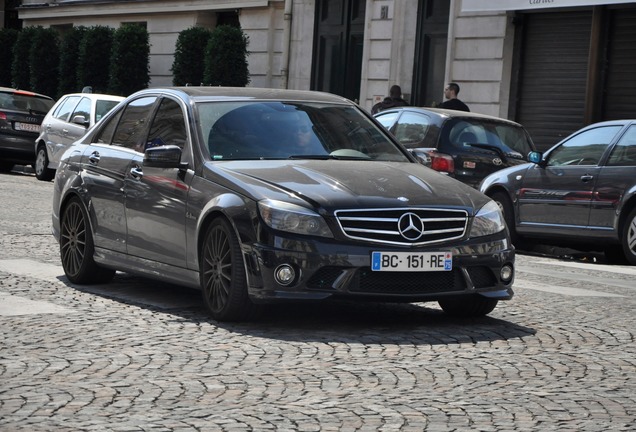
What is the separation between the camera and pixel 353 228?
26.0 ft

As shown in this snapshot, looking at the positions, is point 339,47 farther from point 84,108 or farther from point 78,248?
point 78,248

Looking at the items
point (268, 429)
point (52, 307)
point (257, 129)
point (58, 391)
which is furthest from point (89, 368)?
point (257, 129)

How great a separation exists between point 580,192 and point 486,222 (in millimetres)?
7303

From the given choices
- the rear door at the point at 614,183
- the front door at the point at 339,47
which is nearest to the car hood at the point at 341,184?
the rear door at the point at 614,183

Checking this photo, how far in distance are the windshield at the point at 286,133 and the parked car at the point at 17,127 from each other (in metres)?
19.5

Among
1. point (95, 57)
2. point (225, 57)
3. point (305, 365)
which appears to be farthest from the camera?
point (95, 57)

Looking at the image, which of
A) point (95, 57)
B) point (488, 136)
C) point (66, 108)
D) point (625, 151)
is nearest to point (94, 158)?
point (625, 151)

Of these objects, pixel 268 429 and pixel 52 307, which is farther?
pixel 52 307

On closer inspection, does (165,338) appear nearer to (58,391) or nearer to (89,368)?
(89,368)

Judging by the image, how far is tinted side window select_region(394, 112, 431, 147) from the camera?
58.4 feet

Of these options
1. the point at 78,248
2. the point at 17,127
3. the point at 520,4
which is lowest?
the point at 17,127

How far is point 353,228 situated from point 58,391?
2.31 m

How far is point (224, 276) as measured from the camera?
820 centimetres

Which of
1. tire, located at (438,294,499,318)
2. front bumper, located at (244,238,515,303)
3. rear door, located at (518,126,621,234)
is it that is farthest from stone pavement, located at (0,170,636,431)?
rear door, located at (518,126,621,234)
